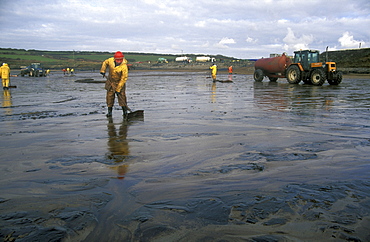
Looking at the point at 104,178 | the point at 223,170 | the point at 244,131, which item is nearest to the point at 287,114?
the point at 244,131

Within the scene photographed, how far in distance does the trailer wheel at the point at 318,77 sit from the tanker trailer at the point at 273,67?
3367 mm

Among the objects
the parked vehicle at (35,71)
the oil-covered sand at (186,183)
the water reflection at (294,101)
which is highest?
the parked vehicle at (35,71)

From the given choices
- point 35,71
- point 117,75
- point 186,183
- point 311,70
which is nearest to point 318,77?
point 311,70

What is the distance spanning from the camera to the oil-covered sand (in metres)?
2.86

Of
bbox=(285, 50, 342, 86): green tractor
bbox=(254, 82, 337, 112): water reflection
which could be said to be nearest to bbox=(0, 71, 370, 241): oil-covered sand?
bbox=(254, 82, 337, 112): water reflection

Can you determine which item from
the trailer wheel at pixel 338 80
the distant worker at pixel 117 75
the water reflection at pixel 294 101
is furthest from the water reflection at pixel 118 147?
the trailer wheel at pixel 338 80

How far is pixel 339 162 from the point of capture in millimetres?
4699

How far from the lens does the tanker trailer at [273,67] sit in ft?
85.7

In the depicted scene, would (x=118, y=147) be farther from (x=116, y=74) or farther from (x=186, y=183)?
(x=116, y=74)

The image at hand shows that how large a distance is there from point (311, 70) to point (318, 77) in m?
0.97

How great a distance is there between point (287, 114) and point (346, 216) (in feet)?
21.9

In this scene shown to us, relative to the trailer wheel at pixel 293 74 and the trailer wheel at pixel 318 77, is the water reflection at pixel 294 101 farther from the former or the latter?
the trailer wheel at pixel 293 74

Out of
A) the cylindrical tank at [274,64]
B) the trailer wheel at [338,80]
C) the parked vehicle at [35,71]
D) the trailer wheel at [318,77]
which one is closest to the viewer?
the trailer wheel at [318,77]

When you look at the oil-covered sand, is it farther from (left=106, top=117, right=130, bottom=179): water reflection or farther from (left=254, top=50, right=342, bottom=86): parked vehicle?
(left=254, top=50, right=342, bottom=86): parked vehicle
